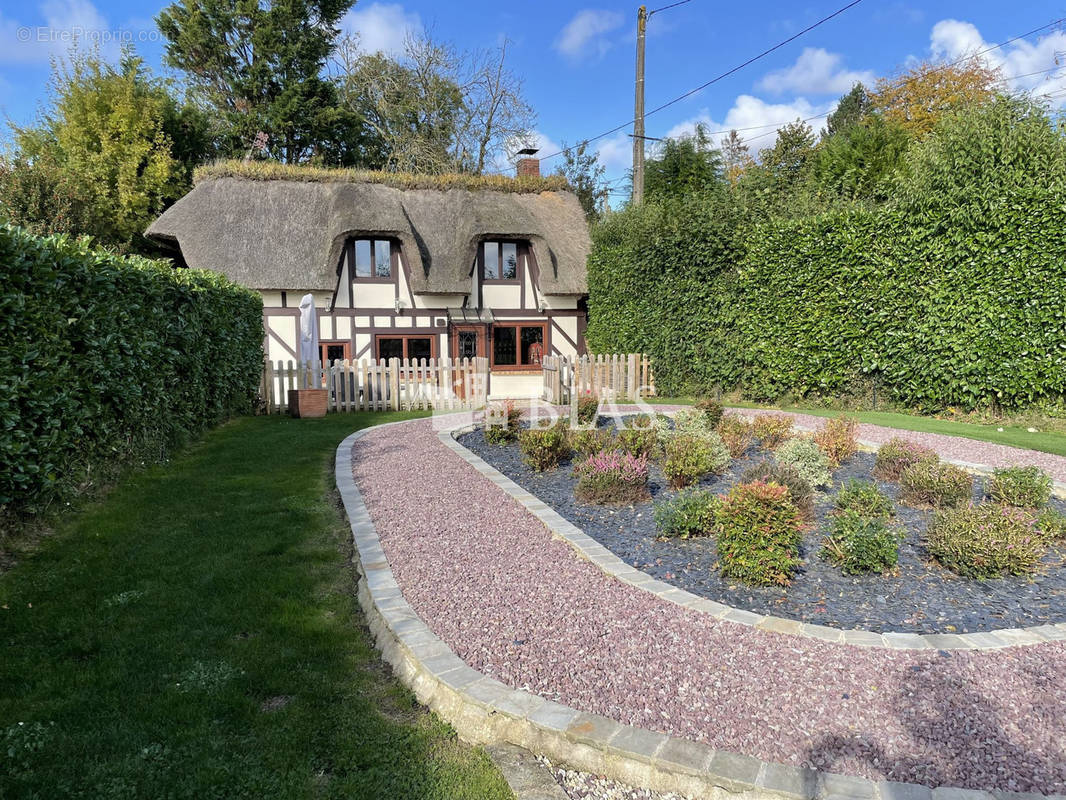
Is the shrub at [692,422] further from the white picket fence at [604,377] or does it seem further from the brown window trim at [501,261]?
the brown window trim at [501,261]

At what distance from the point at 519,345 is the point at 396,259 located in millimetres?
4600

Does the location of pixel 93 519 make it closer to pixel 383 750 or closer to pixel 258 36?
pixel 383 750

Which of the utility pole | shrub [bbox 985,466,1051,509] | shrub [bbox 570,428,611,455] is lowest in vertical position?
shrub [bbox 985,466,1051,509]

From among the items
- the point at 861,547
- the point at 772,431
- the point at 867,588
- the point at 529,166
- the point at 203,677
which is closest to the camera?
Answer: the point at 203,677

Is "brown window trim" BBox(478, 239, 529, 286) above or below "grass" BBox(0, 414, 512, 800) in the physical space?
above

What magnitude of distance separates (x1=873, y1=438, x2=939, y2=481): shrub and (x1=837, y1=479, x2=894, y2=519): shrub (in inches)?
48.3

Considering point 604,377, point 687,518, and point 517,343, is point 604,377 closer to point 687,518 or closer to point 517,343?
point 517,343

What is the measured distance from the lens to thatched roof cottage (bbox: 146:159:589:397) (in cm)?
1762

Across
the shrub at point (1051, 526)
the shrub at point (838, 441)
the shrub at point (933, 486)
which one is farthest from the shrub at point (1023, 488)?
the shrub at point (838, 441)

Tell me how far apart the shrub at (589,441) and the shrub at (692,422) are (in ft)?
3.42

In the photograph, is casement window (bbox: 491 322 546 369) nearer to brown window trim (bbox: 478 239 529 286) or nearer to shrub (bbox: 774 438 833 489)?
brown window trim (bbox: 478 239 529 286)

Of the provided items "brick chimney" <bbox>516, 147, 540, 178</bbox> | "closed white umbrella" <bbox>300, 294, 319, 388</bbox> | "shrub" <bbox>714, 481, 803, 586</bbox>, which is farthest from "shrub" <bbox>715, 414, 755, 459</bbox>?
"brick chimney" <bbox>516, 147, 540, 178</bbox>

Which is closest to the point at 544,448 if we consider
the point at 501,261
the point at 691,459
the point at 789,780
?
the point at 691,459

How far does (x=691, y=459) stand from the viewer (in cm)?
614
